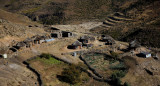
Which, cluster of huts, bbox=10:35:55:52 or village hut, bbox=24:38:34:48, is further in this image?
village hut, bbox=24:38:34:48

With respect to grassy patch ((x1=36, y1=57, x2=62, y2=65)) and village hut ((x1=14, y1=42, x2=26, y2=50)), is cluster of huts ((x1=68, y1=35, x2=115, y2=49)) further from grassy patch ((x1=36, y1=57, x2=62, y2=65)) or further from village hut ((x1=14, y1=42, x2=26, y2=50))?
village hut ((x1=14, y1=42, x2=26, y2=50))

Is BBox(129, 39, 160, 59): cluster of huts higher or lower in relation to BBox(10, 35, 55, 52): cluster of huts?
lower

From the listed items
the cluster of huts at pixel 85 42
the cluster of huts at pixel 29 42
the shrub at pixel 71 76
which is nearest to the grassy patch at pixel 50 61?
the shrub at pixel 71 76

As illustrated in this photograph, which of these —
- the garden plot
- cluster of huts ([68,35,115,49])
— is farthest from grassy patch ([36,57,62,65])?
cluster of huts ([68,35,115,49])

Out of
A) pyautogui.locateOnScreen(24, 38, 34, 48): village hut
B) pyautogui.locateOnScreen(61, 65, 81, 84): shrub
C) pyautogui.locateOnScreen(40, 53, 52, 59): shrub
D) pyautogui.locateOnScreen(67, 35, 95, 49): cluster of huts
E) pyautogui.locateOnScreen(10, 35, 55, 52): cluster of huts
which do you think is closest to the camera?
pyautogui.locateOnScreen(61, 65, 81, 84): shrub

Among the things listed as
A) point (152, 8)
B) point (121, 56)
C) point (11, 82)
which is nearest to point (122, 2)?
point (152, 8)

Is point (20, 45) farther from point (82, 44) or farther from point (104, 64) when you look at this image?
point (104, 64)

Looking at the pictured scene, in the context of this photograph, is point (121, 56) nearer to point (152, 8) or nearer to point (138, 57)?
point (138, 57)

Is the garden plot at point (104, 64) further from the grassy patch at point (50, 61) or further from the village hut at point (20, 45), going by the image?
the village hut at point (20, 45)
